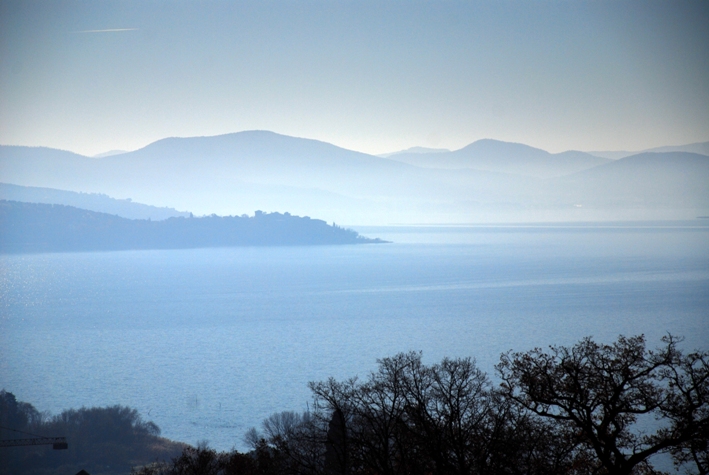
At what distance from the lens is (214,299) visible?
7188 cm

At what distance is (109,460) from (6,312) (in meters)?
59.3

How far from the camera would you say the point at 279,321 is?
54969mm

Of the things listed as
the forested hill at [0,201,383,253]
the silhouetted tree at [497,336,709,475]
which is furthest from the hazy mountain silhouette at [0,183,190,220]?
the silhouetted tree at [497,336,709,475]

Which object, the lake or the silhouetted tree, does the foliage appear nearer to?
the lake

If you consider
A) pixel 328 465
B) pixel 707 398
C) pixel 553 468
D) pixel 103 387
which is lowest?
pixel 103 387

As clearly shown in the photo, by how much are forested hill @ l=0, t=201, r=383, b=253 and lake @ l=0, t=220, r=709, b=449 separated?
35.6 meters

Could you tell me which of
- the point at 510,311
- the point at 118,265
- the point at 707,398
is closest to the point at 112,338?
the point at 510,311

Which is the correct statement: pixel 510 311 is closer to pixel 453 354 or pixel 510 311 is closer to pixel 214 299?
pixel 453 354

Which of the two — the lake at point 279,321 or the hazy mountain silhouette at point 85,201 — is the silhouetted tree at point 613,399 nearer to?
the lake at point 279,321

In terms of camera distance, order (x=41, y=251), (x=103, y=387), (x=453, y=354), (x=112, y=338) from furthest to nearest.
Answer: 1. (x=41, y=251)
2. (x=112, y=338)
3. (x=453, y=354)
4. (x=103, y=387)

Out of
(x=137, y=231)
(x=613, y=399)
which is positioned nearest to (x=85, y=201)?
(x=137, y=231)

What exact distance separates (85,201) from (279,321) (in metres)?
152

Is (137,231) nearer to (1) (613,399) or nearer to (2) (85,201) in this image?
(2) (85,201)

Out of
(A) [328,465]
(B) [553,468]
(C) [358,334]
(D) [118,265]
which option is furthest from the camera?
(D) [118,265]
